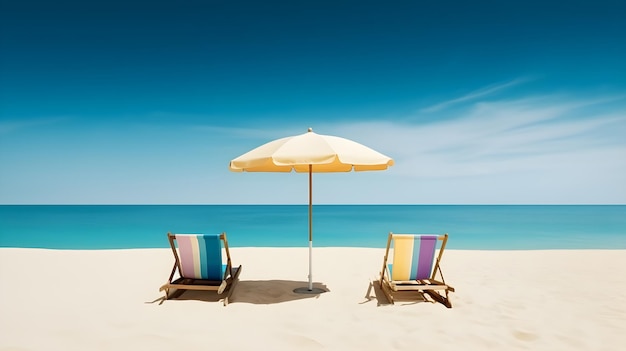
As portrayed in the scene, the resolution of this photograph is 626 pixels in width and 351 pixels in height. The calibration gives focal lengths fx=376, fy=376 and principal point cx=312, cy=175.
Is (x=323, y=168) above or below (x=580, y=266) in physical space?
above

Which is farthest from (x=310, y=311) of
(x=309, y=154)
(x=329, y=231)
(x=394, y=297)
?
(x=329, y=231)

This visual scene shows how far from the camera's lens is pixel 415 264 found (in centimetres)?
450

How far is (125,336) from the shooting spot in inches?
128

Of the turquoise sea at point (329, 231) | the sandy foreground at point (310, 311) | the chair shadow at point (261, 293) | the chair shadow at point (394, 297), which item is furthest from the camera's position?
the turquoise sea at point (329, 231)

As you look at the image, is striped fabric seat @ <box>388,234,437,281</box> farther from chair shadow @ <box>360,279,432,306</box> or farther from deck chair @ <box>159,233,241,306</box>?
deck chair @ <box>159,233,241,306</box>

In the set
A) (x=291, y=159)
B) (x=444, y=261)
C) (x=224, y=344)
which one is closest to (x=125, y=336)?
(x=224, y=344)

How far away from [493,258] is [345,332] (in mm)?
5738

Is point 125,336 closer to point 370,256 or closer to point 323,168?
point 323,168

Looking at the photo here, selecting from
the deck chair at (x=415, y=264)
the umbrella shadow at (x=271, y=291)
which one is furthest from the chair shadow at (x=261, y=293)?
the deck chair at (x=415, y=264)

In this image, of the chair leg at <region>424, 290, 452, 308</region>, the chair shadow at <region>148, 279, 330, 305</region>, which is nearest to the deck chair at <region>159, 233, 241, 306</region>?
the chair shadow at <region>148, 279, 330, 305</region>

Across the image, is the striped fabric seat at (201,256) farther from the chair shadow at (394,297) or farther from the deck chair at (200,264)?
the chair shadow at (394,297)

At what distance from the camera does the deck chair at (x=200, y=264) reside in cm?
434

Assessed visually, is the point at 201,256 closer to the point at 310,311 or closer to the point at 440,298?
the point at 310,311

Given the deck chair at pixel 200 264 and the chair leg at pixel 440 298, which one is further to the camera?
the deck chair at pixel 200 264
